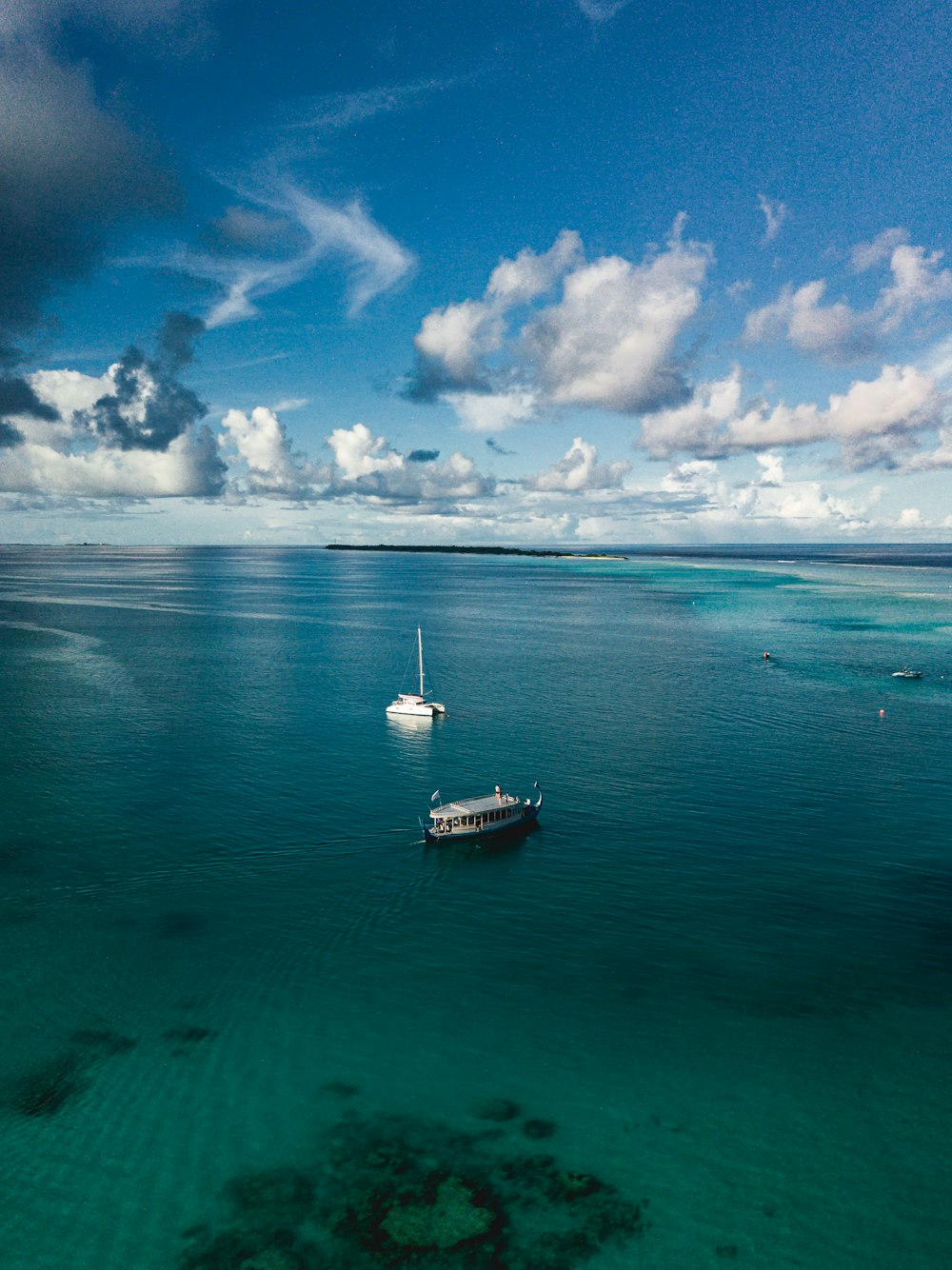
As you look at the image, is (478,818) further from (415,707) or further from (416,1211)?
(415,707)

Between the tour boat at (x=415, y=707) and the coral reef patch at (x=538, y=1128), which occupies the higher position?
the tour boat at (x=415, y=707)

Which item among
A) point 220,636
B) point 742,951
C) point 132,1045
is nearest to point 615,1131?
point 742,951

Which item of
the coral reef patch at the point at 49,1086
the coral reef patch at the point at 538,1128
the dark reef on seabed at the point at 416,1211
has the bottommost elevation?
the coral reef patch at the point at 538,1128

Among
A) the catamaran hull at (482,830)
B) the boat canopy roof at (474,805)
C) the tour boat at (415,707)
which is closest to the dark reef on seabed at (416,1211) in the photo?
the catamaran hull at (482,830)

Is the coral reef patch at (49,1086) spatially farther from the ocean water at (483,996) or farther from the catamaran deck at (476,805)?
the catamaran deck at (476,805)

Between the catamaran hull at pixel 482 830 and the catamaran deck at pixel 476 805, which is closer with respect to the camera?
the catamaran hull at pixel 482 830

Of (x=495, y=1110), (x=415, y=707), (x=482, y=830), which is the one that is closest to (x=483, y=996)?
(x=495, y=1110)

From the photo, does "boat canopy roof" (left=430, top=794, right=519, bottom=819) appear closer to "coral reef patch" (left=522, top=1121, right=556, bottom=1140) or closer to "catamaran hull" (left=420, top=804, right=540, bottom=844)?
"catamaran hull" (left=420, top=804, right=540, bottom=844)
